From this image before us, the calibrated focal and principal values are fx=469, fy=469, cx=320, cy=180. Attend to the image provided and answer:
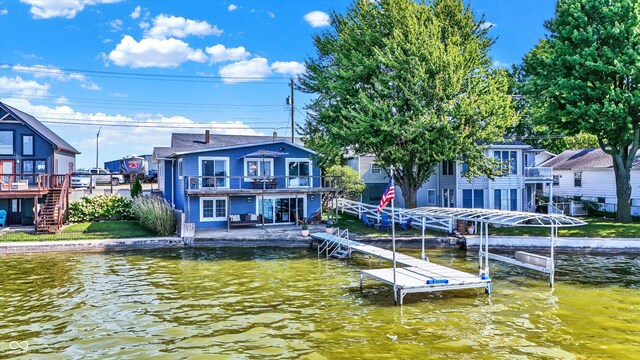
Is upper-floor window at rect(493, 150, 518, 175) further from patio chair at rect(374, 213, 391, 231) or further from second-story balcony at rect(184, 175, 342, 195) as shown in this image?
second-story balcony at rect(184, 175, 342, 195)

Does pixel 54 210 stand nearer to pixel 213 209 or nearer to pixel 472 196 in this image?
pixel 213 209

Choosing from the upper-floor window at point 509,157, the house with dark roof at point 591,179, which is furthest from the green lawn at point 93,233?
the house with dark roof at point 591,179

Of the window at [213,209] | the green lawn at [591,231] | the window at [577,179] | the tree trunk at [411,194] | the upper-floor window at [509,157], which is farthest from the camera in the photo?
the window at [577,179]

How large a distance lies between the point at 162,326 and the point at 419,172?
2149 centimetres

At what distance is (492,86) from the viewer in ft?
91.5

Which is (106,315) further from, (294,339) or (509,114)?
(509,114)

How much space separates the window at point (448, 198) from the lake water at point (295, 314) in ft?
49.0

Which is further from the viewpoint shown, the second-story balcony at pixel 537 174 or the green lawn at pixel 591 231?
the second-story balcony at pixel 537 174

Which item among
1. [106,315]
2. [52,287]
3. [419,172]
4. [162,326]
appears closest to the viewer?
[162,326]

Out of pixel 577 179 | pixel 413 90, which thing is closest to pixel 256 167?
pixel 413 90

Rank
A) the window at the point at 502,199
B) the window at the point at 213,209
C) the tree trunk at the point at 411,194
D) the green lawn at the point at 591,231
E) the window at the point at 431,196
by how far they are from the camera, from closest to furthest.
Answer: the green lawn at the point at 591,231 → the window at the point at 213,209 → the tree trunk at the point at 411,194 → the window at the point at 502,199 → the window at the point at 431,196

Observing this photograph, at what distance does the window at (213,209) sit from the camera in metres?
30.1

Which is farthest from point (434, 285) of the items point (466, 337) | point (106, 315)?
point (106, 315)

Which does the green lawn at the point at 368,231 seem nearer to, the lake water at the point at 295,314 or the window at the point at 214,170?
the lake water at the point at 295,314
